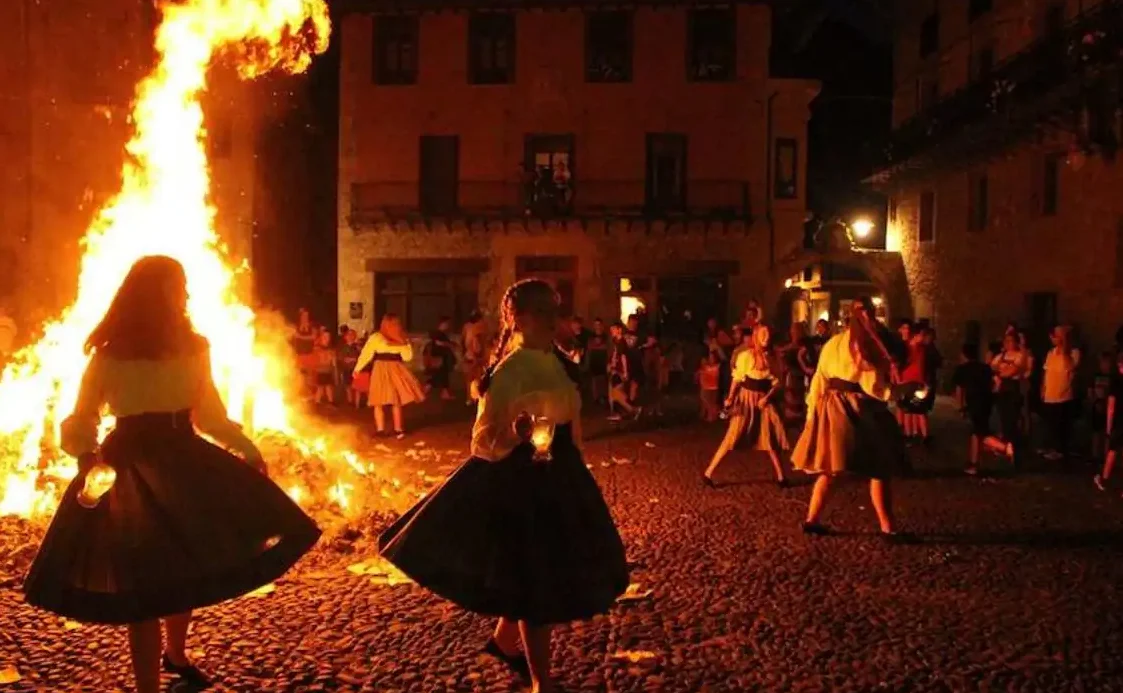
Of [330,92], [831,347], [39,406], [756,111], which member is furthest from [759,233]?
[39,406]

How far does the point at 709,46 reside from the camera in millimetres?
26250

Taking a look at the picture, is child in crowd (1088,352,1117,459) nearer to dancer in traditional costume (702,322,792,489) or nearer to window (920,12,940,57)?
dancer in traditional costume (702,322,792,489)

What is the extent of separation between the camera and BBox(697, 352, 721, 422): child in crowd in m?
16.1

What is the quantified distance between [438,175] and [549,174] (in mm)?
3123

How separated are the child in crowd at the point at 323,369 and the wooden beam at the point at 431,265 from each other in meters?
8.70

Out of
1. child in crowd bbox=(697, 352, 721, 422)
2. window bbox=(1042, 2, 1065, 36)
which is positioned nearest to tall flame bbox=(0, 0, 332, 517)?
child in crowd bbox=(697, 352, 721, 422)

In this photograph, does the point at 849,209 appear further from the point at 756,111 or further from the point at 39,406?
the point at 39,406

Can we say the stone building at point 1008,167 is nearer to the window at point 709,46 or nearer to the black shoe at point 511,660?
the window at point 709,46

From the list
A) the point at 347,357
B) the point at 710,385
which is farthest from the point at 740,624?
the point at 347,357

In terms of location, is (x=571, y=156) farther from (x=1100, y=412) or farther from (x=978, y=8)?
(x=1100, y=412)

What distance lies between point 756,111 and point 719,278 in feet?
15.0

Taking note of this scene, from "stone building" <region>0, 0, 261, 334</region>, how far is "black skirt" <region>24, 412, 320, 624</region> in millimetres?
20901

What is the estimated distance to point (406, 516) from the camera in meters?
4.43

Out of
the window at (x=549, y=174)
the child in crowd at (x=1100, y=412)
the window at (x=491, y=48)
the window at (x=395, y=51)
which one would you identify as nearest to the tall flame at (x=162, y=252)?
the child in crowd at (x=1100, y=412)
